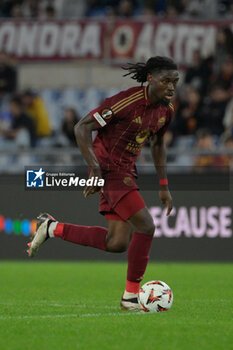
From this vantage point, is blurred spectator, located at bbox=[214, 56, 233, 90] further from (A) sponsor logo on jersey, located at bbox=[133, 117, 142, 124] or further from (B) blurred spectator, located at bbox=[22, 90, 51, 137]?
(A) sponsor logo on jersey, located at bbox=[133, 117, 142, 124]

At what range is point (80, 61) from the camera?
59.6 ft

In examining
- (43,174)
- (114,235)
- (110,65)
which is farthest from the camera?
(110,65)

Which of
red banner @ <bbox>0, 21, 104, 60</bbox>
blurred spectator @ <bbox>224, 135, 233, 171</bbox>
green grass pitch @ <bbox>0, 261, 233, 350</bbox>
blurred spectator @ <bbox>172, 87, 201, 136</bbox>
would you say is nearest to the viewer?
green grass pitch @ <bbox>0, 261, 233, 350</bbox>

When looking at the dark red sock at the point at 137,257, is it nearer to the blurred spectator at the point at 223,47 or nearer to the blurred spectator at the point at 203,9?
the blurred spectator at the point at 223,47

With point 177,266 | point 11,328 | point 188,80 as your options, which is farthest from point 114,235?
point 188,80

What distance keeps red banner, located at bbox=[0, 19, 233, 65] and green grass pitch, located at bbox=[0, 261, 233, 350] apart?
7001 millimetres

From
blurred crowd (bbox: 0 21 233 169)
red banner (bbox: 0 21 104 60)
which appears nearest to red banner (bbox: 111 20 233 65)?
red banner (bbox: 0 21 104 60)

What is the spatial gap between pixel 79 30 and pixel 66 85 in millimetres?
1228

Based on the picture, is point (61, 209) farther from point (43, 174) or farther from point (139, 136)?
point (139, 136)

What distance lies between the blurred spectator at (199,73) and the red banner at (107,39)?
105 centimetres

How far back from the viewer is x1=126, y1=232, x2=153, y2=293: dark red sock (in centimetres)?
681

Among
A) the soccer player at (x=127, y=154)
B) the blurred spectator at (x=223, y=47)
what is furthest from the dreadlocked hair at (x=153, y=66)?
the blurred spectator at (x=223, y=47)

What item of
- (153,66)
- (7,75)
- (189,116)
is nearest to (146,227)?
(153,66)

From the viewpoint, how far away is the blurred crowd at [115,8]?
17469 millimetres
